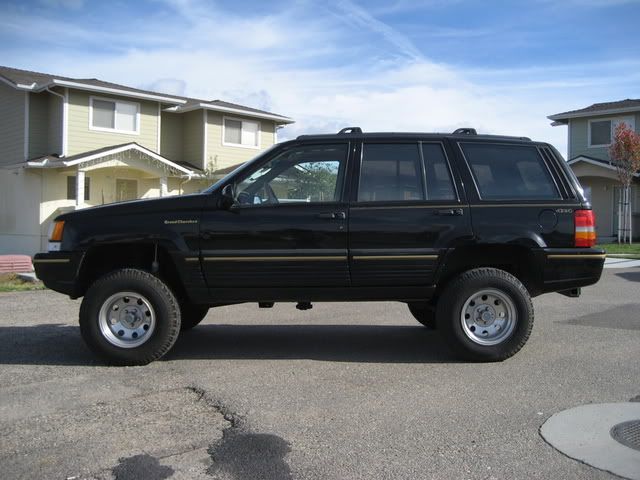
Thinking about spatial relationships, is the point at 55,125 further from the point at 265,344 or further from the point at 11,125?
the point at 265,344

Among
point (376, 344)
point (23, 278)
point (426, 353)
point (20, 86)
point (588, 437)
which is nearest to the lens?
point (588, 437)

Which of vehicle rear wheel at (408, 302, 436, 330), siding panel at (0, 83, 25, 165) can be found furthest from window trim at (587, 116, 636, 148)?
siding panel at (0, 83, 25, 165)

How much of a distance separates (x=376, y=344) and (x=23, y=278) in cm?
950

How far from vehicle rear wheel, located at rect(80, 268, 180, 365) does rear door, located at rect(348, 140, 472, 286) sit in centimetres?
175

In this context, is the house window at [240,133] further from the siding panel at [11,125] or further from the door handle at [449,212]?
the door handle at [449,212]

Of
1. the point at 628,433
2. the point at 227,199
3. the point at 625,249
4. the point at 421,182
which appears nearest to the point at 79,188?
the point at 227,199

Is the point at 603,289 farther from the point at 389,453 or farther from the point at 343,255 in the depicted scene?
the point at 389,453

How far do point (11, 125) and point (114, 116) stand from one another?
344 cm

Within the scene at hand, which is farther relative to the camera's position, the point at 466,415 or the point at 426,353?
the point at 426,353

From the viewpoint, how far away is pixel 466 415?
4445 mm

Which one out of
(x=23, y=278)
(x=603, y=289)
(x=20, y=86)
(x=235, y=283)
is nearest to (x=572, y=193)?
(x=235, y=283)

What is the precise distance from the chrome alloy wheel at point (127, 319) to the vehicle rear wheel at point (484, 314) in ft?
8.89

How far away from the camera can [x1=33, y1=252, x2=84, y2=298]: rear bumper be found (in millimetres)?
5777

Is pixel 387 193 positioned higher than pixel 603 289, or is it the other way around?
pixel 387 193
